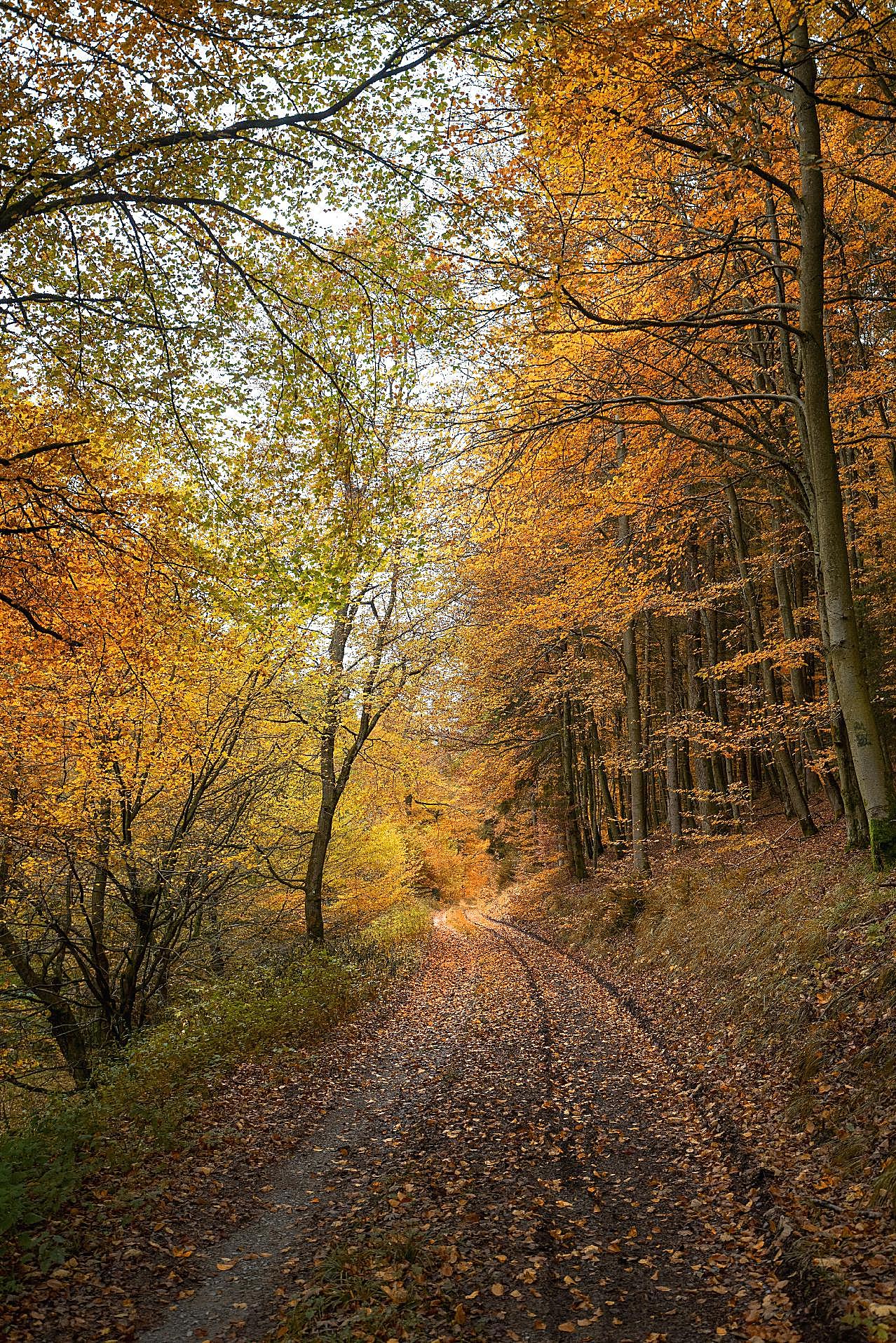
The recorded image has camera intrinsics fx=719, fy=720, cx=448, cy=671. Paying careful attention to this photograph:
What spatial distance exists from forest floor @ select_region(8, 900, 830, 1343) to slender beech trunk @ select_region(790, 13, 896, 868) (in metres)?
3.92

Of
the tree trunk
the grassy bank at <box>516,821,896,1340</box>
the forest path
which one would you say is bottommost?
the forest path

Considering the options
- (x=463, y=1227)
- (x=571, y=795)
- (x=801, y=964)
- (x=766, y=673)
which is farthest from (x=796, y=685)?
(x=571, y=795)

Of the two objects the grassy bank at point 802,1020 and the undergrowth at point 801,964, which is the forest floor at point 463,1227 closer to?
the grassy bank at point 802,1020

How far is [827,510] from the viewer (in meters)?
8.48

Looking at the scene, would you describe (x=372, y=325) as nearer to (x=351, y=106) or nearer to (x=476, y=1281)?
(x=351, y=106)

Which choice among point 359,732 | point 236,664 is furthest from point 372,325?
point 359,732

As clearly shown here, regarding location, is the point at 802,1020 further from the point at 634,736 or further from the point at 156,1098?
the point at 634,736

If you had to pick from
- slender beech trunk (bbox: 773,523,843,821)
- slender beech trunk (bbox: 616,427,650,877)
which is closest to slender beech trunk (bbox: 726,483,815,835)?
slender beech trunk (bbox: 773,523,843,821)

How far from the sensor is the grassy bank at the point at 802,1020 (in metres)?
4.64

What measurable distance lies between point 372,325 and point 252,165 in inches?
65.7

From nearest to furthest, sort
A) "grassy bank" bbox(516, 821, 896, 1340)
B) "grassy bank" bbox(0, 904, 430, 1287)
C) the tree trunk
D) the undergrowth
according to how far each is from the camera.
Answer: "grassy bank" bbox(516, 821, 896, 1340) → "grassy bank" bbox(0, 904, 430, 1287) → the undergrowth → the tree trunk

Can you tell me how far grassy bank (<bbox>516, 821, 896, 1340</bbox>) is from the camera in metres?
4.64

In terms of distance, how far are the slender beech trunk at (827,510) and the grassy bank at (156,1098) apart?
799 cm

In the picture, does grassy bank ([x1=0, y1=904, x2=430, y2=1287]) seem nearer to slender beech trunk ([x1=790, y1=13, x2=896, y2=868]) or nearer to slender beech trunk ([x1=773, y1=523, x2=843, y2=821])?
slender beech trunk ([x1=790, y1=13, x2=896, y2=868])
